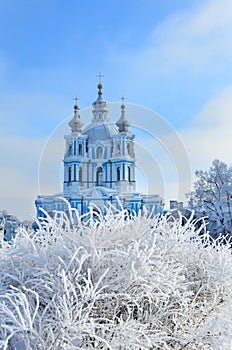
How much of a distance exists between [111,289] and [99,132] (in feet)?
85.7

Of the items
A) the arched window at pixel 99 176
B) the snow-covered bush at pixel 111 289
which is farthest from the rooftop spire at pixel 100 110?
the snow-covered bush at pixel 111 289

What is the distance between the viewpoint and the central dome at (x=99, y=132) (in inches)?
1062

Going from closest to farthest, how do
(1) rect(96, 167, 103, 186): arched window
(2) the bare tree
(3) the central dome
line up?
(2) the bare tree < (1) rect(96, 167, 103, 186): arched window < (3) the central dome

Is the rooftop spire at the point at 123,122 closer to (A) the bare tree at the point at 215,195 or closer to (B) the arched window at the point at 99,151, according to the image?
(B) the arched window at the point at 99,151

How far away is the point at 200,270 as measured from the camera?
6.00 feet

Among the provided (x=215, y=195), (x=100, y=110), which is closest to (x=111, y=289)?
(x=215, y=195)

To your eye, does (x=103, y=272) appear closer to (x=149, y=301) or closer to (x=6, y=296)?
(x=149, y=301)

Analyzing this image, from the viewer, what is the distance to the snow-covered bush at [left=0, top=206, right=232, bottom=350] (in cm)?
134

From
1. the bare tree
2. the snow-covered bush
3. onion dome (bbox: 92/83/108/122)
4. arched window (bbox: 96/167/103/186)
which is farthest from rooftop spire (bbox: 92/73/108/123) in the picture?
the snow-covered bush

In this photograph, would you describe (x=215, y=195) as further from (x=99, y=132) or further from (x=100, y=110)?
(x=100, y=110)

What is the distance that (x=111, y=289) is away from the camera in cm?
150

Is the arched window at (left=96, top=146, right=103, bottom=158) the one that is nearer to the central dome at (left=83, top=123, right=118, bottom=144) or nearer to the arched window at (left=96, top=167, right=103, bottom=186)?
the central dome at (left=83, top=123, right=118, bottom=144)

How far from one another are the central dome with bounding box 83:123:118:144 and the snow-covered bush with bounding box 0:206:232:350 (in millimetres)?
25094

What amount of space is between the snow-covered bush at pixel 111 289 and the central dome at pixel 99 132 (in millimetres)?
25094
